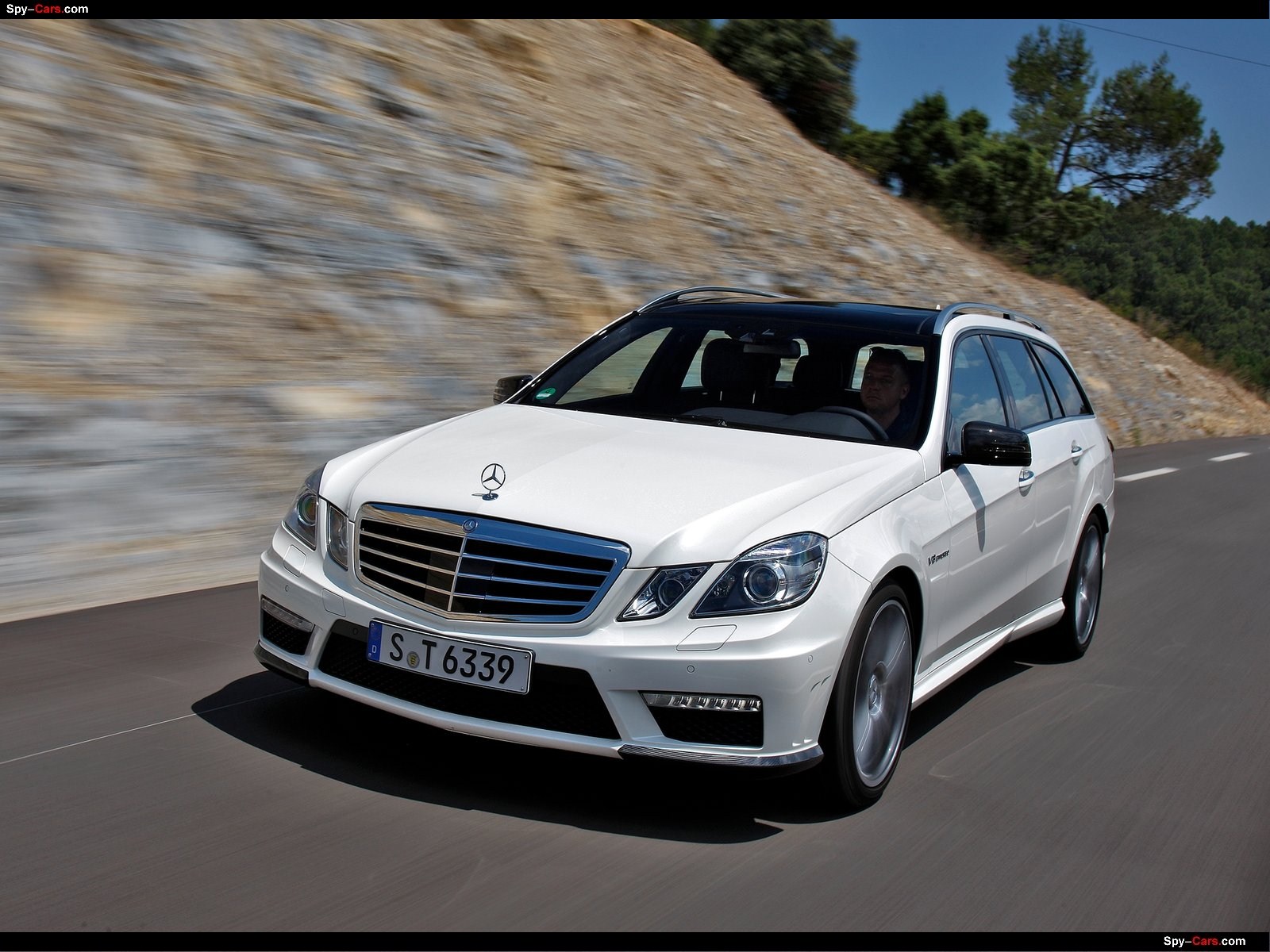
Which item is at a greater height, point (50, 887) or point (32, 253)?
point (32, 253)

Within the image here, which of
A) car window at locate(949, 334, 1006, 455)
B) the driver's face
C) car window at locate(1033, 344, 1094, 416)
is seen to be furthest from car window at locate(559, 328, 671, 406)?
car window at locate(1033, 344, 1094, 416)

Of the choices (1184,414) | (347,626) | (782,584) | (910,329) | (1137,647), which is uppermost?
(910,329)

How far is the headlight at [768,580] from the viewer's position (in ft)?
12.6

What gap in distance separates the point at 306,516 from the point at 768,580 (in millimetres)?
1602

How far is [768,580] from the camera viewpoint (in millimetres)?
3885

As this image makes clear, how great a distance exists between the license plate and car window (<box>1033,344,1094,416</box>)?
150 inches

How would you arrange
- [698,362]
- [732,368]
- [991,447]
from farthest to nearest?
[698,362], [732,368], [991,447]

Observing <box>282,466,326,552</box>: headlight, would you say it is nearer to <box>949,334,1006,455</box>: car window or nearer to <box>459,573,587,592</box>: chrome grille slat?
<box>459,573,587,592</box>: chrome grille slat

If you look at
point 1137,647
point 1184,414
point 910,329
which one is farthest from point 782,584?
point 1184,414

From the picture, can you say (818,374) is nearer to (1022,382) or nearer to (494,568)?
(1022,382)

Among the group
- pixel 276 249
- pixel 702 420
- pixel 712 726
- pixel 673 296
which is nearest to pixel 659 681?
pixel 712 726

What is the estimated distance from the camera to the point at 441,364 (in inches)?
418

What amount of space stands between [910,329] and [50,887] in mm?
3678

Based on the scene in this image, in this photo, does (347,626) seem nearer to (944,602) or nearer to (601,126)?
(944,602)
